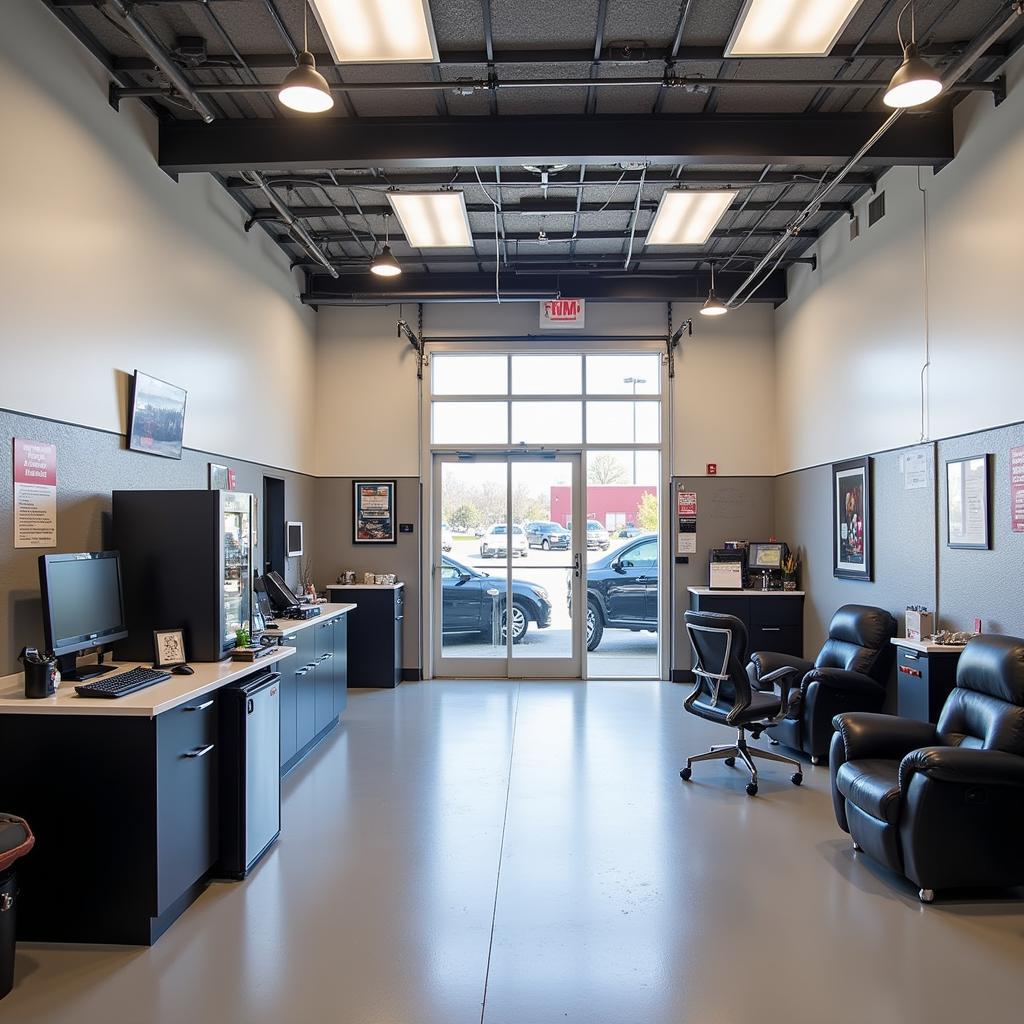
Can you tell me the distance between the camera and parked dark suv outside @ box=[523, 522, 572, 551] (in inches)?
319

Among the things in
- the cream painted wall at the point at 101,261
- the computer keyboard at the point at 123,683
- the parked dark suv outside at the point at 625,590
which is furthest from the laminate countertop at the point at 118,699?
the parked dark suv outside at the point at 625,590

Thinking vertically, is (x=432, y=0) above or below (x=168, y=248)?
above

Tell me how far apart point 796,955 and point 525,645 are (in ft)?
17.7

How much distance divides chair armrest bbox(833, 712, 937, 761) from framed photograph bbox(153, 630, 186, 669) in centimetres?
334

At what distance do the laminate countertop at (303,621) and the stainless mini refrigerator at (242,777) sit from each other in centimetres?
110

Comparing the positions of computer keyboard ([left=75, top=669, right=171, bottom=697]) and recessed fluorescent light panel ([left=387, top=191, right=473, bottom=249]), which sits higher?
recessed fluorescent light panel ([left=387, top=191, right=473, bottom=249])

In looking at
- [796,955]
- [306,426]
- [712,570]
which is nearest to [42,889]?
[796,955]

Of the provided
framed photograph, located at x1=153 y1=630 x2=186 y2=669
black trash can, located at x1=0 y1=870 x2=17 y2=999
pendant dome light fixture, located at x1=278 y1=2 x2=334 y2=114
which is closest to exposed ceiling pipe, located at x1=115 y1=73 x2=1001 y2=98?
pendant dome light fixture, located at x1=278 y1=2 x2=334 y2=114

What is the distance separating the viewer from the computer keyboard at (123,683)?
2.93 metres

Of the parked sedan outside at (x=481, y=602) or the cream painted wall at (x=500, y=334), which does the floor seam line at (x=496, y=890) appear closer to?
the parked sedan outside at (x=481, y=602)

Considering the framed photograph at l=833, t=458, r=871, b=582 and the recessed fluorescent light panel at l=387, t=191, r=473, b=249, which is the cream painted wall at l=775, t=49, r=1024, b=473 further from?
the recessed fluorescent light panel at l=387, t=191, r=473, b=249

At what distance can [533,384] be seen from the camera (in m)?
8.11

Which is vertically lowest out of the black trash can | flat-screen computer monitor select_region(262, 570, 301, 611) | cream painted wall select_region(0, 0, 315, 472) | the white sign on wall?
the black trash can

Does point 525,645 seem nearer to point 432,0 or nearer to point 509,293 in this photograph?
point 509,293
